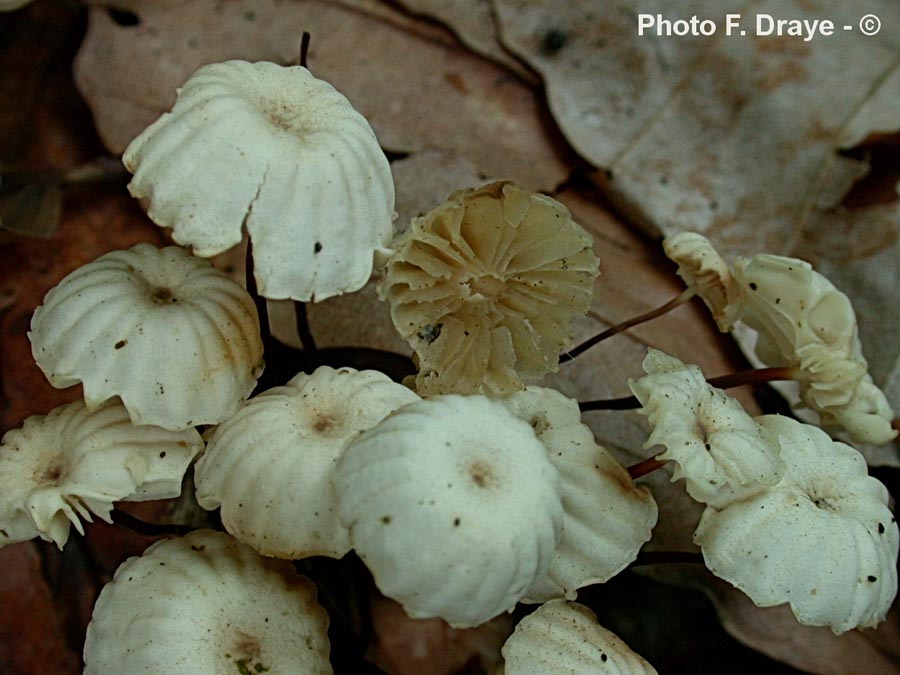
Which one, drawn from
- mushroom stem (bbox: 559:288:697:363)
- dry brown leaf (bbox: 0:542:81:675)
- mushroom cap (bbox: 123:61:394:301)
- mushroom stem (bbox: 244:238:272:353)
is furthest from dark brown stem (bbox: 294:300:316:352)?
dry brown leaf (bbox: 0:542:81:675)

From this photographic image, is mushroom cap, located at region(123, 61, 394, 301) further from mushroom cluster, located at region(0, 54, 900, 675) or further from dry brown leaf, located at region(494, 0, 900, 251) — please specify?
dry brown leaf, located at region(494, 0, 900, 251)

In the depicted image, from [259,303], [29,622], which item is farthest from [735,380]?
[29,622]

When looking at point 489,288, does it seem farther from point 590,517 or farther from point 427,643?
point 427,643

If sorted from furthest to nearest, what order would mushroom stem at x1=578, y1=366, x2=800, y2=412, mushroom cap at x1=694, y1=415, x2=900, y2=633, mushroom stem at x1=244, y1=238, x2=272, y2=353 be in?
mushroom stem at x1=578, y1=366, x2=800, y2=412 < mushroom stem at x1=244, y1=238, x2=272, y2=353 < mushroom cap at x1=694, y1=415, x2=900, y2=633

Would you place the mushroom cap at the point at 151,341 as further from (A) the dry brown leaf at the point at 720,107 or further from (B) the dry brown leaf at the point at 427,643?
(A) the dry brown leaf at the point at 720,107

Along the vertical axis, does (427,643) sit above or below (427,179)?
below

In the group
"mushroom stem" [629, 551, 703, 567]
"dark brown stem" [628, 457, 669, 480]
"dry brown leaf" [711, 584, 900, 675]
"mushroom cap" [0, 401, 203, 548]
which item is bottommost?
"dry brown leaf" [711, 584, 900, 675]

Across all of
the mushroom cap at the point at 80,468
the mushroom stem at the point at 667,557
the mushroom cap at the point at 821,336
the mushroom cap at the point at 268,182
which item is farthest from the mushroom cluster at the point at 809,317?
the mushroom cap at the point at 80,468
